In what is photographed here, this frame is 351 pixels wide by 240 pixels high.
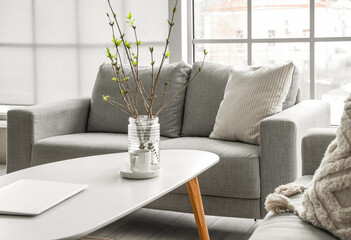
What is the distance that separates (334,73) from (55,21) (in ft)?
7.66

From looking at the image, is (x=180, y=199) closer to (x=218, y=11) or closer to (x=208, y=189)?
(x=208, y=189)

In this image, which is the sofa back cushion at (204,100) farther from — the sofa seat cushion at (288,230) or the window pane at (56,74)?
the sofa seat cushion at (288,230)

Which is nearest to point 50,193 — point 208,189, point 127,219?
point 208,189

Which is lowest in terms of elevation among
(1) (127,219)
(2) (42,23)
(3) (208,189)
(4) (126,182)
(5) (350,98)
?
(1) (127,219)

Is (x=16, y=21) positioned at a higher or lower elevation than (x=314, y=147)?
higher

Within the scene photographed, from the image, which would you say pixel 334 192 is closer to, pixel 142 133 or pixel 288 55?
pixel 142 133

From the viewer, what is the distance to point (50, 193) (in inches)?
83.2

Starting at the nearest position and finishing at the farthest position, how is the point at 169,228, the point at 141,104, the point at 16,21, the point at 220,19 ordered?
the point at 169,228 < the point at 141,104 < the point at 220,19 < the point at 16,21

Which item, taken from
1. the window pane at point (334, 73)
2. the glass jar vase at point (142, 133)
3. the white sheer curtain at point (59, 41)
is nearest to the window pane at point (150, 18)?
the white sheer curtain at point (59, 41)

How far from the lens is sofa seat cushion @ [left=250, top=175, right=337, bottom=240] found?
5.65 feet

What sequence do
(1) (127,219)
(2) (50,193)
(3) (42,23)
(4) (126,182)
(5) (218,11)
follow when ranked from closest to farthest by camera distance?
(2) (50,193) < (4) (126,182) < (1) (127,219) < (5) (218,11) < (3) (42,23)

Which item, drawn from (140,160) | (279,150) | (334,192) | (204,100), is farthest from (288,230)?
(204,100)

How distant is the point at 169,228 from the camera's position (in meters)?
3.41

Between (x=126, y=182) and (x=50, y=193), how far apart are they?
1.10 feet
